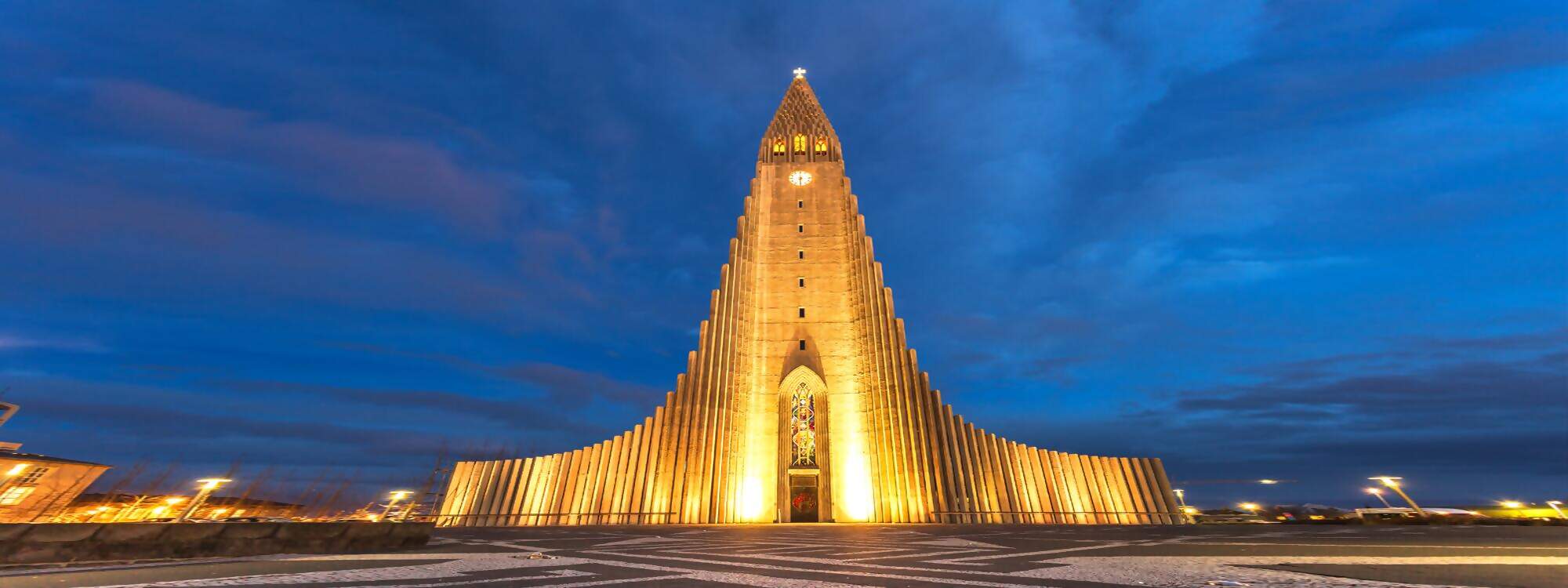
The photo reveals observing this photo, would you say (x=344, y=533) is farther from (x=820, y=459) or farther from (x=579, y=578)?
(x=820, y=459)

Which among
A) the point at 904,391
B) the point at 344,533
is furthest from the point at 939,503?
the point at 344,533

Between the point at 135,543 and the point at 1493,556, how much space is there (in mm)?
16323

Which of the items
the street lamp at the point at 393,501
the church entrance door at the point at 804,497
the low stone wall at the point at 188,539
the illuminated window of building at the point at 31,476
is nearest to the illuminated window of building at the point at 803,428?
the church entrance door at the point at 804,497

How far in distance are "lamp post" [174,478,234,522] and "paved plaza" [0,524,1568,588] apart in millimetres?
1087

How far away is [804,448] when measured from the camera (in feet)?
114

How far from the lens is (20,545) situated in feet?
22.6

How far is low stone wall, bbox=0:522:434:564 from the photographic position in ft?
23.0

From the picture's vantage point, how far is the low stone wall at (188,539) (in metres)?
7.02

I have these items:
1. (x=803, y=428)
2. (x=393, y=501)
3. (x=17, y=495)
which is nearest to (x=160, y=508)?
(x=393, y=501)

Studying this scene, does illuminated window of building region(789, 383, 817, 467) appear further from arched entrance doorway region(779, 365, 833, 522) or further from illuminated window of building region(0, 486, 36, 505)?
illuminated window of building region(0, 486, 36, 505)

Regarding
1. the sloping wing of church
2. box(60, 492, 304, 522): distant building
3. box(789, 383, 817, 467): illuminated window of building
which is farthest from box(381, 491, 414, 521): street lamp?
box(789, 383, 817, 467): illuminated window of building

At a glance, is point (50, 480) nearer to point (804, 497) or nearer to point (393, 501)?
point (393, 501)

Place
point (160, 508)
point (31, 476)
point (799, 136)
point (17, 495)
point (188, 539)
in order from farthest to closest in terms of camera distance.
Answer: point (799, 136), point (31, 476), point (17, 495), point (160, 508), point (188, 539)

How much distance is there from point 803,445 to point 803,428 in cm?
86
